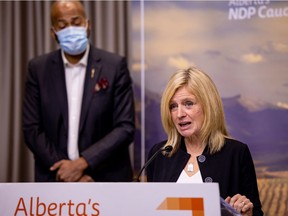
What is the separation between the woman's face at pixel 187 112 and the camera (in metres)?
2.32

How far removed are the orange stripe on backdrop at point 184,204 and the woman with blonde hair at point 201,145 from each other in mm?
678

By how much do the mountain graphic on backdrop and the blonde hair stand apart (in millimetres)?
1172

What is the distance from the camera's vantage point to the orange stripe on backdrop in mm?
1520

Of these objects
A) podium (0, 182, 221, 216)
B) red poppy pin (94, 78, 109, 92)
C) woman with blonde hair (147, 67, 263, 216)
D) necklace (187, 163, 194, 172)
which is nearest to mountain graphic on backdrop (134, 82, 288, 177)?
red poppy pin (94, 78, 109, 92)

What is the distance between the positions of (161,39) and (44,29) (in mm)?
1053

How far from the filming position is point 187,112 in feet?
7.60

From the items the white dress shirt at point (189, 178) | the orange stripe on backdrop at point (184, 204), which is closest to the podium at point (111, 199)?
the orange stripe on backdrop at point (184, 204)

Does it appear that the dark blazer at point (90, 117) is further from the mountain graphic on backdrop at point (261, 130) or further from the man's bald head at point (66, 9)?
the mountain graphic on backdrop at point (261, 130)

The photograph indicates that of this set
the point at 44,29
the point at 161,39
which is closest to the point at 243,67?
the point at 161,39

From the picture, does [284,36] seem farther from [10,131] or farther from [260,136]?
[10,131]

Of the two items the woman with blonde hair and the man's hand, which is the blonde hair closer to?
the woman with blonde hair

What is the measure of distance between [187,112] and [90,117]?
1099mm

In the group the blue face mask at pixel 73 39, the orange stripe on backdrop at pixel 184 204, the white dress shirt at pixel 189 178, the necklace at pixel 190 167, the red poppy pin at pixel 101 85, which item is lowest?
the white dress shirt at pixel 189 178

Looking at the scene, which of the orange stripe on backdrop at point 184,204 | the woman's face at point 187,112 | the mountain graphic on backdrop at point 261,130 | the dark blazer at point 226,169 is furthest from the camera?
the mountain graphic on backdrop at point 261,130
